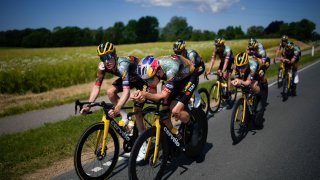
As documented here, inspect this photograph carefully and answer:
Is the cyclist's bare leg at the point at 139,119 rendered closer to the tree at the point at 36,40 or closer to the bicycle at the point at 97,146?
the bicycle at the point at 97,146

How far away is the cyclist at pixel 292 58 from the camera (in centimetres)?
1099

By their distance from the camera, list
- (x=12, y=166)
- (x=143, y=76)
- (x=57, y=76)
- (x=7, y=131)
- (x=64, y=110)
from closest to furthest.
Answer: (x=143, y=76)
(x=12, y=166)
(x=7, y=131)
(x=64, y=110)
(x=57, y=76)

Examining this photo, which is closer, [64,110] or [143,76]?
[143,76]

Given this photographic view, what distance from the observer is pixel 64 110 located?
10.2m

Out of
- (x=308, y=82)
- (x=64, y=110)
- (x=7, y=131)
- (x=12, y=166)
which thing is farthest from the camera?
(x=308, y=82)

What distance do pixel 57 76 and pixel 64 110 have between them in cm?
667

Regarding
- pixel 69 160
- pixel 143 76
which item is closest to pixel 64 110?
pixel 69 160

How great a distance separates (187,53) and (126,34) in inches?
4347

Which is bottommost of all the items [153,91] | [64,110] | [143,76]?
[64,110]

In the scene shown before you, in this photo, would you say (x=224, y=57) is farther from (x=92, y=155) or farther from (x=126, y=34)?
(x=126, y=34)

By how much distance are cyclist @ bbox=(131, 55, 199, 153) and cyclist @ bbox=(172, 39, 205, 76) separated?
232cm

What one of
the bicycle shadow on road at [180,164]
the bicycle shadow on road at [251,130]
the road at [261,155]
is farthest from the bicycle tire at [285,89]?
the bicycle shadow on road at [180,164]

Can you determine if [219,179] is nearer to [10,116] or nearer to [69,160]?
[69,160]

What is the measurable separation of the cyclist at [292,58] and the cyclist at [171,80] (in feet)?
24.3
